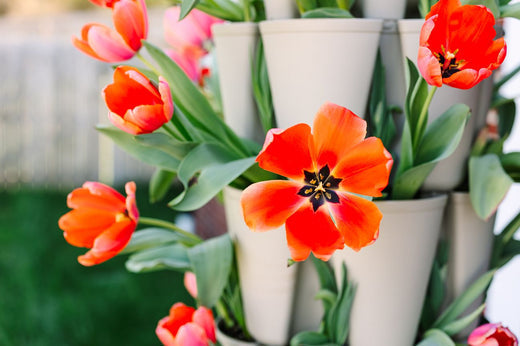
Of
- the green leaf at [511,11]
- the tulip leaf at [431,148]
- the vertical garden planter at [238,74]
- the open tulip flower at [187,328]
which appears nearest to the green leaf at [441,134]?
the tulip leaf at [431,148]

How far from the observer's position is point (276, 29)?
644mm

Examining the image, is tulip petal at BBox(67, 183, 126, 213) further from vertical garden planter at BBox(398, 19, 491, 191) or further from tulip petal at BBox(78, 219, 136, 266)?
vertical garden planter at BBox(398, 19, 491, 191)

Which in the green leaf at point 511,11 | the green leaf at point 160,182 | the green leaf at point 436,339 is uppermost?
the green leaf at point 511,11

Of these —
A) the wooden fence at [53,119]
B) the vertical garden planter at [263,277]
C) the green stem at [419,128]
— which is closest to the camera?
the green stem at [419,128]

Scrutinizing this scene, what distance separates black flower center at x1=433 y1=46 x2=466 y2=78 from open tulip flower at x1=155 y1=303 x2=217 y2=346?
1.28ft

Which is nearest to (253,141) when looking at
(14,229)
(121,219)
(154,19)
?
(121,219)

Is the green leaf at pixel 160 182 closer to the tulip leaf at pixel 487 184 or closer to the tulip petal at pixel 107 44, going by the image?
the tulip petal at pixel 107 44

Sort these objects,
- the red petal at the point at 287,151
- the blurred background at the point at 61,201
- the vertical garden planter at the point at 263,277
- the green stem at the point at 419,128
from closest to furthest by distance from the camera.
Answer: the red petal at the point at 287,151
the green stem at the point at 419,128
the vertical garden planter at the point at 263,277
the blurred background at the point at 61,201

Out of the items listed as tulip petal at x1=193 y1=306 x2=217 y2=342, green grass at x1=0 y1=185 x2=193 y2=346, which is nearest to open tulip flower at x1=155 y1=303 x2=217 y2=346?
tulip petal at x1=193 y1=306 x2=217 y2=342

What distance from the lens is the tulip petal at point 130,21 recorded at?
2.12ft

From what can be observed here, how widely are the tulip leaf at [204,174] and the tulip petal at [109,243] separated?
0.07 metres

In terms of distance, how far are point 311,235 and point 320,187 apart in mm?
47

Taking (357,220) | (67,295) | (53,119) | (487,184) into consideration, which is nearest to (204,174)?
(357,220)

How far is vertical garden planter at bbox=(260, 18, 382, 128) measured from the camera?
2.03ft
